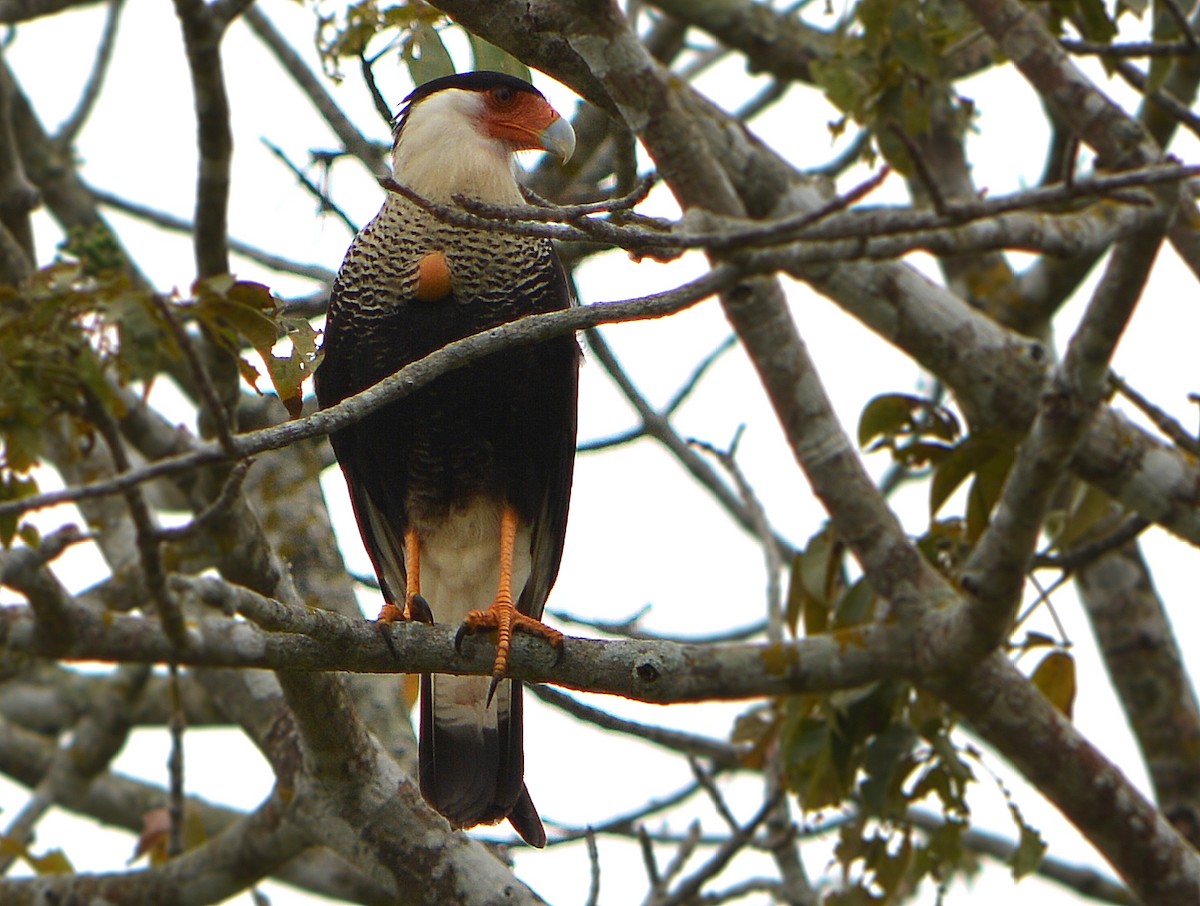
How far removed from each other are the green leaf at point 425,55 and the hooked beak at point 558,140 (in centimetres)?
77

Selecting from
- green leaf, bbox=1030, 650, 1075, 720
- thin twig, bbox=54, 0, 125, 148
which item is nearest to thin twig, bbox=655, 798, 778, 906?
green leaf, bbox=1030, 650, 1075, 720

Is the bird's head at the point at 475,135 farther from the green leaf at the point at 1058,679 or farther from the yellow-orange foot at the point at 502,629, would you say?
the green leaf at the point at 1058,679

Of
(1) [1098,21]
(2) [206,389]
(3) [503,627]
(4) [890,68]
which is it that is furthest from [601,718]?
(1) [1098,21]

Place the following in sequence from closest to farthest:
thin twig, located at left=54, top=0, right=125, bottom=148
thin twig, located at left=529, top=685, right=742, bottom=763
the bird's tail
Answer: thin twig, located at left=529, top=685, right=742, bottom=763 → the bird's tail → thin twig, located at left=54, top=0, right=125, bottom=148

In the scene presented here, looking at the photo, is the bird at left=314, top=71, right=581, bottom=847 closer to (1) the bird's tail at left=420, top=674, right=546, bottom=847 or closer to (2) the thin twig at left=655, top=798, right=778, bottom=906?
(1) the bird's tail at left=420, top=674, right=546, bottom=847

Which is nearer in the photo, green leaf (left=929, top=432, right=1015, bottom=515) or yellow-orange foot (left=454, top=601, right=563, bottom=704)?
yellow-orange foot (left=454, top=601, right=563, bottom=704)

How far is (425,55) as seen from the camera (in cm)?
349

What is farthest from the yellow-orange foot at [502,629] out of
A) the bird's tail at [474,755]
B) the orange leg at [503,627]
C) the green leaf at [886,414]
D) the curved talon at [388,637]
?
the green leaf at [886,414]

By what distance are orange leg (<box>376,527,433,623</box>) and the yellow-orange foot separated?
0.28 metres

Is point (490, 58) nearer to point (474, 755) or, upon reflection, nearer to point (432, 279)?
point (432, 279)

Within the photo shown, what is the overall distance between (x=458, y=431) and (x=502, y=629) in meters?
0.71

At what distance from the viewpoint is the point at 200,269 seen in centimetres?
466

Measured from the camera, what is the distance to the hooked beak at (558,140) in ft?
14.0

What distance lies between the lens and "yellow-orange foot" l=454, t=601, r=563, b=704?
318cm
